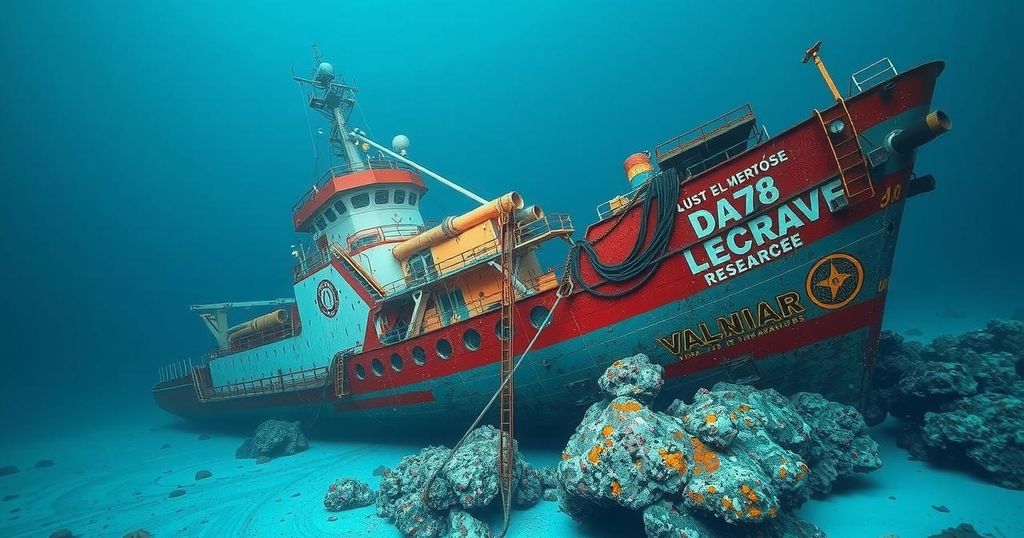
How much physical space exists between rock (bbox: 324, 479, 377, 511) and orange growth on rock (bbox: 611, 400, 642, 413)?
684 cm

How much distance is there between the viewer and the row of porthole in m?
9.55

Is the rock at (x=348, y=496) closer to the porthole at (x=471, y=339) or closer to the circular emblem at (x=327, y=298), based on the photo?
the porthole at (x=471, y=339)

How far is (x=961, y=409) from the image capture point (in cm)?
701

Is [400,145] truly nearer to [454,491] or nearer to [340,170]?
[340,170]

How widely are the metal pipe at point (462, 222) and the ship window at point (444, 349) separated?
3.11 metres

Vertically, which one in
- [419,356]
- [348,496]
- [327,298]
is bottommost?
Answer: [348,496]

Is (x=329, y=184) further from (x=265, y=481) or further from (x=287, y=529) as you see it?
(x=287, y=529)

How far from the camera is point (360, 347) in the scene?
44.6ft

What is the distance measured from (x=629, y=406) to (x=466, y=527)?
3603mm

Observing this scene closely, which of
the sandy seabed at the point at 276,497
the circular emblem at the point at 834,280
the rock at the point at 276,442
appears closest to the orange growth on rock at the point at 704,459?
the sandy seabed at the point at 276,497

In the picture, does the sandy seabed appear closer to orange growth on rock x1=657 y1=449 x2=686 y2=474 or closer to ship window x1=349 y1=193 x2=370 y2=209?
orange growth on rock x1=657 y1=449 x2=686 y2=474

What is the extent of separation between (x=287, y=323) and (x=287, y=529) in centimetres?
1133

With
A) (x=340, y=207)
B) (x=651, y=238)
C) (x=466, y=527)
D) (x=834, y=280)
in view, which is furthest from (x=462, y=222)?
(x=834, y=280)

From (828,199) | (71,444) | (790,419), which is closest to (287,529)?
(790,419)
